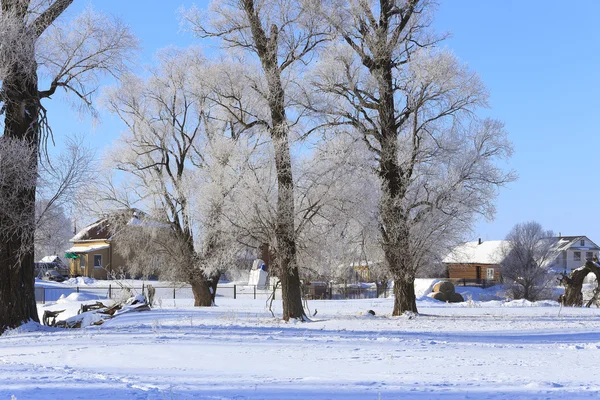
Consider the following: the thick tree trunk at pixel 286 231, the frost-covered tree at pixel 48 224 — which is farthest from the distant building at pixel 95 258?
the thick tree trunk at pixel 286 231

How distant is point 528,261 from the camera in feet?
207

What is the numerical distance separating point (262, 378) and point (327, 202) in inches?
449

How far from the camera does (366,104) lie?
914 inches

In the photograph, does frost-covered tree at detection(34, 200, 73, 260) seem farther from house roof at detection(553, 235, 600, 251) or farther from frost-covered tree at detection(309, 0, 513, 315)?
house roof at detection(553, 235, 600, 251)

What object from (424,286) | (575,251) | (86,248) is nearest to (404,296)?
(424,286)

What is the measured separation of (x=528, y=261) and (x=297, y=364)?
187ft

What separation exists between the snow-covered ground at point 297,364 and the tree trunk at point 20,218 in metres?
1.56

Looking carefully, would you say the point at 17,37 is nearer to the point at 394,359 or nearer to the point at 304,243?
the point at 304,243

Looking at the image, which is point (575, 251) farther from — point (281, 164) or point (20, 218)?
point (20, 218)

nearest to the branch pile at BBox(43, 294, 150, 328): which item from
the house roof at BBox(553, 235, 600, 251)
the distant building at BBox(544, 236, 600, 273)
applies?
the house roof at BBox(553, 235, 600, 251)

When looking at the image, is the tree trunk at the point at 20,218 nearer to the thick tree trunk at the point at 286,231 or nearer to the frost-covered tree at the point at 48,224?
the frost-covered tree at the point at 48,224

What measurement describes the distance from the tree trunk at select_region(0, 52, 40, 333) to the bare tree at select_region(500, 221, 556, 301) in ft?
153

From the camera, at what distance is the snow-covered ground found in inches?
315

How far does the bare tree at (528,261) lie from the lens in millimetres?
60031
